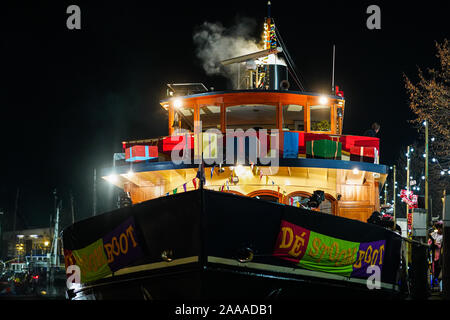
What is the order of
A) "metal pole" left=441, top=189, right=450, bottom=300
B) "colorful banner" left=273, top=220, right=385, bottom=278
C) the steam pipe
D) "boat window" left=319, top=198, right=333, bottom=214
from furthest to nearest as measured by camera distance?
the steam pipe, "boat window" left=319, top=198, right=333, bottom=214, "metal pole" left=441, top=189, right=450, bottom=300, "colorful banner" left=273, top=220, right=385, bottom=278

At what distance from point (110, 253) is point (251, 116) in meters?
6.72

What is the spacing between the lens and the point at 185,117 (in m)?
14.4

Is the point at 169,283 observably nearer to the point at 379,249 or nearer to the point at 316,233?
the point at 316,233

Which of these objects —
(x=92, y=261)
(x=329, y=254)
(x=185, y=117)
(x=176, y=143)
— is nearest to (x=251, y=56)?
(x=185, y=117)

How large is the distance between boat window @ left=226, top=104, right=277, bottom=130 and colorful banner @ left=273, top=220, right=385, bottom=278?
519cm

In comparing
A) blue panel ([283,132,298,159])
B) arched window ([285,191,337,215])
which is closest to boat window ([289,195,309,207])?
arched window ([285,191,337,215])

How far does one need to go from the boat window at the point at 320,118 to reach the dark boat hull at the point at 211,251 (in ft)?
19.1

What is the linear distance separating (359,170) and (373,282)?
9.70ft

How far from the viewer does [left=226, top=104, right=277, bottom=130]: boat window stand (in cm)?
→ 1330

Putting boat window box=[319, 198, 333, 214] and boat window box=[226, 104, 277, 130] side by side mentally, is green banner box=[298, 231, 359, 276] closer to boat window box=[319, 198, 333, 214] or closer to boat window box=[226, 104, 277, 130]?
boat window box=[319, 198, 333, 214]

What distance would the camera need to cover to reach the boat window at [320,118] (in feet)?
45.4

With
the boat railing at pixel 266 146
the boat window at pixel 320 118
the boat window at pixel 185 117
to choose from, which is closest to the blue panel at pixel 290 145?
the boat railing at pixel 266 146

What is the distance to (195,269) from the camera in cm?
707
